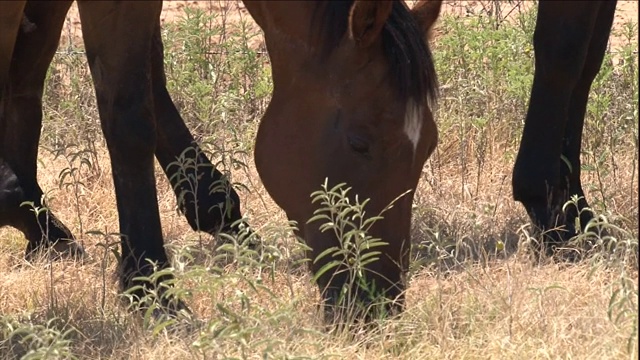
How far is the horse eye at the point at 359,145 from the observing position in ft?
13.1

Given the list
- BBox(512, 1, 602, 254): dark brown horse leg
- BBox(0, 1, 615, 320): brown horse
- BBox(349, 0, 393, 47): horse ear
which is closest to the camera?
BBox(349, 0, 393, 47): horse ear

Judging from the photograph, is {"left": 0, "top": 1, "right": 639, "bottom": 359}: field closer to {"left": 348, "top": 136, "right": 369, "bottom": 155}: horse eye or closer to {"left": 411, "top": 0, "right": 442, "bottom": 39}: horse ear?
{"left": 348, "top": 136, "right": 369, "bottom": 155}: horse eye

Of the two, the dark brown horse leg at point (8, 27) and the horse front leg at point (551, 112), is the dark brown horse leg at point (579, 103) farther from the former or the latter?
the dark brown horse leg at point (8, 27)

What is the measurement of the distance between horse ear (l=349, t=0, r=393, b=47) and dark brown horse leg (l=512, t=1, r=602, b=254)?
1.26 m

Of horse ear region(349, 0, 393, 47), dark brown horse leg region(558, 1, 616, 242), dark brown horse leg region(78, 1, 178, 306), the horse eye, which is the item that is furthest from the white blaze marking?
dark brown horse leg region(558, 1, 616, 242)

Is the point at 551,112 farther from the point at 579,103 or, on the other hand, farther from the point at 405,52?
the point at 405,52

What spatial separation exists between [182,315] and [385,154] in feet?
2.65

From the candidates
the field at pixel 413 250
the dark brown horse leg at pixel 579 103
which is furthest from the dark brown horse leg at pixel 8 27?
the dark brown horse leg at pixel 579 103

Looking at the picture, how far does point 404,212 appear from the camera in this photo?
4.02 m

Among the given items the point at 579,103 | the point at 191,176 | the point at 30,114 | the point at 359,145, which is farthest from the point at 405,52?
the point at 30,114

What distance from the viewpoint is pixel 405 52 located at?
155 inches

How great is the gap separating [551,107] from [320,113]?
1285 mm

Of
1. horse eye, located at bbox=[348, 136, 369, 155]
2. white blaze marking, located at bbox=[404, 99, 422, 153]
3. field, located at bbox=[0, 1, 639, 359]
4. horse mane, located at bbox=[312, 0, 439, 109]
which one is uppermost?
horse mane, located at bbox=[312, 0, 439, 109]

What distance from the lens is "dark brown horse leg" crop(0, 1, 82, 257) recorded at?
5.13 metres
